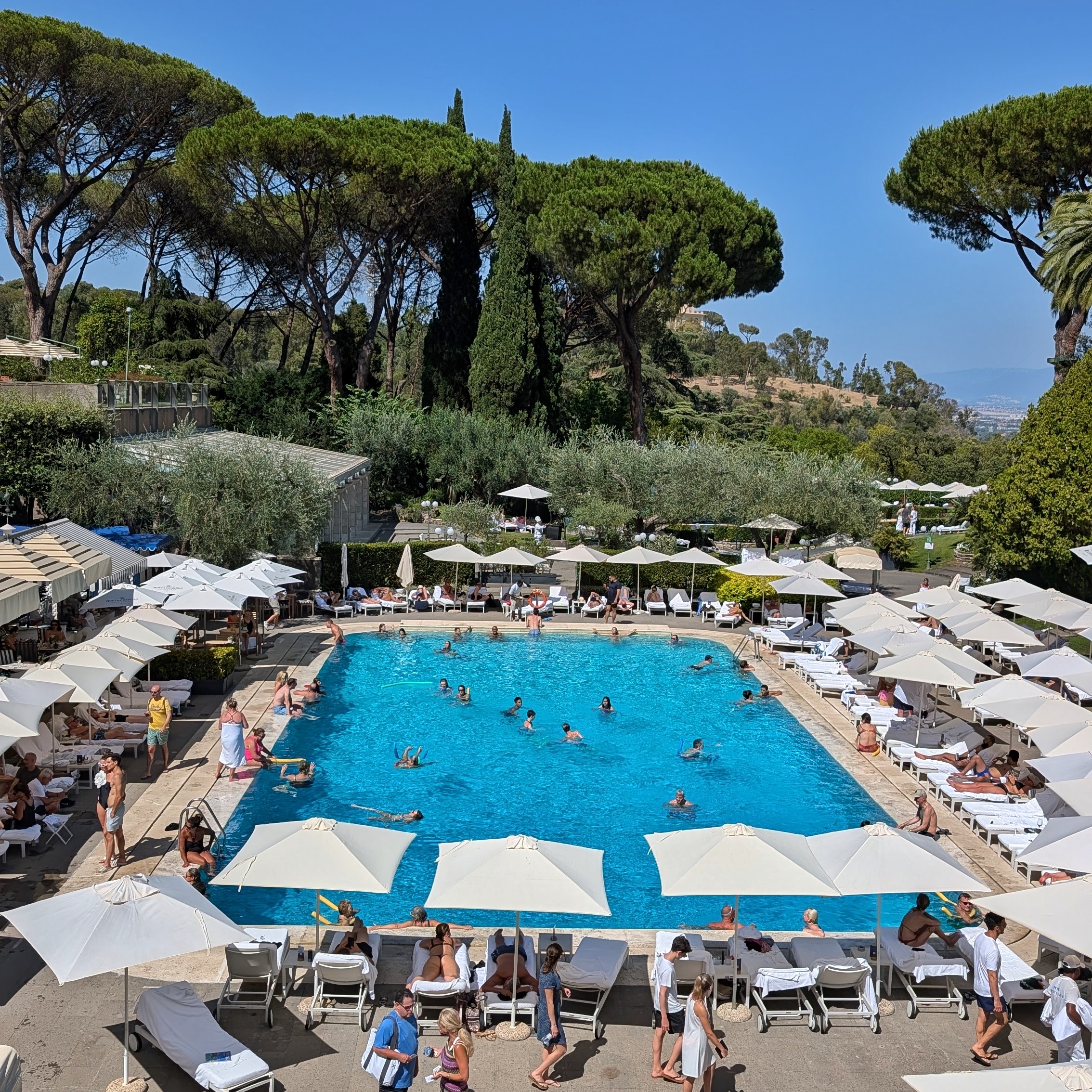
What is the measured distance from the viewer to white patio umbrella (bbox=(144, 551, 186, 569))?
2080 centimetres

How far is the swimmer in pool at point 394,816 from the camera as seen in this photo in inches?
538

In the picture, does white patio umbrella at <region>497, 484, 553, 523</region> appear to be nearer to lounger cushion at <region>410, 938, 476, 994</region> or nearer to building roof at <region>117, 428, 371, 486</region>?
building roof at <region>117, 428, 371, 486</region>

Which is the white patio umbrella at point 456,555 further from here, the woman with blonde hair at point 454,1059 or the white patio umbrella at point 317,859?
the woman with blonde hair at point 454,1059

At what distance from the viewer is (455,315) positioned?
4247 centimetres

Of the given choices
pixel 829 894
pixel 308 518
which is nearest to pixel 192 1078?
pixel 829 894

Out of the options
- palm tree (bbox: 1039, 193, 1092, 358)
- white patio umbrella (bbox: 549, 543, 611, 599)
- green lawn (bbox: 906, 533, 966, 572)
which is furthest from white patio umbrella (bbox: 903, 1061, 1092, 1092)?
palm tree (bbox: 1039, 193, 1092, 358)

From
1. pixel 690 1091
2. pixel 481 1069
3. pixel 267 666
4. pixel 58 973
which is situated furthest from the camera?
pixel 267 666

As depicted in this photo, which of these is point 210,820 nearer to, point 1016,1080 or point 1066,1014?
point 1066,1014

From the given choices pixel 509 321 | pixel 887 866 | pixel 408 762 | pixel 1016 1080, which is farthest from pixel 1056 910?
pixel 509 321

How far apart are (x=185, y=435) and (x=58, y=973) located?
81.5ft

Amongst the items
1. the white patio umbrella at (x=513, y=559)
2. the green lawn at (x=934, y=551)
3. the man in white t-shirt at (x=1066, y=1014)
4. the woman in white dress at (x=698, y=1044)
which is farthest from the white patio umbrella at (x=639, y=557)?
the woman in white dress at (x=698, y=1044)

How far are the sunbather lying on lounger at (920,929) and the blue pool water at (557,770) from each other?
2.01 m

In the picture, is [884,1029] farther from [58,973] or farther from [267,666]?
[267,666]

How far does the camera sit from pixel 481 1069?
773cm
